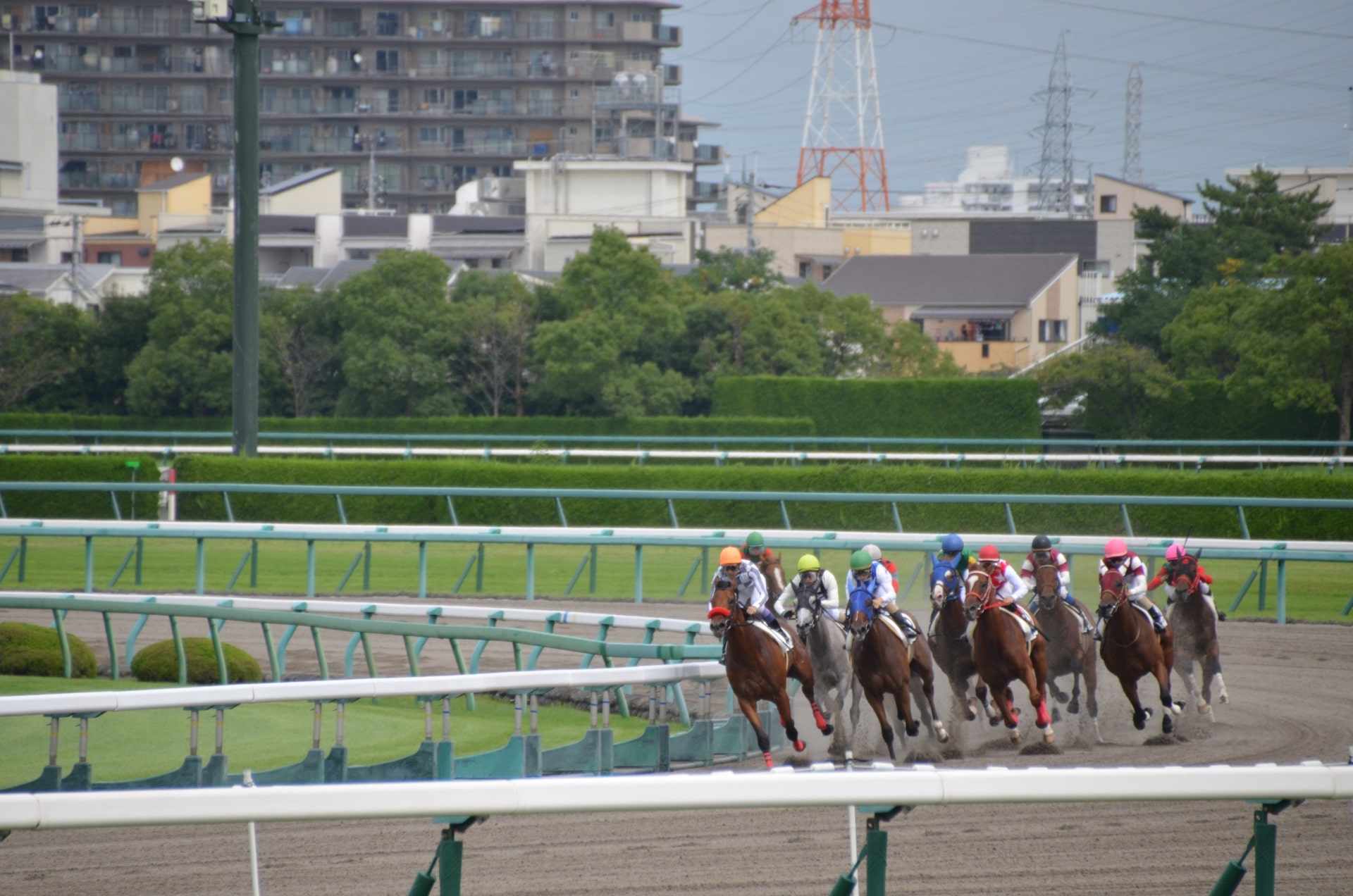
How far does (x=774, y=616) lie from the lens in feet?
27.5

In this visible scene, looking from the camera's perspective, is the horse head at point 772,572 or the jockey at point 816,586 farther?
the horse head at point 772,572

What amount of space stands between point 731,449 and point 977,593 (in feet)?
63.1

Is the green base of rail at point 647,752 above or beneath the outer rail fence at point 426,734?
beneath

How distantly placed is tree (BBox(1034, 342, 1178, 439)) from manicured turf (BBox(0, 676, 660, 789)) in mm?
24421

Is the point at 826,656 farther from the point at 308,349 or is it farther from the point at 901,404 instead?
the point at 308,349

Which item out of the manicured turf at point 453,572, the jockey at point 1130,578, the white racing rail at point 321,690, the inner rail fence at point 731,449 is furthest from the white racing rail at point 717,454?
the white racing rail at point 321,690

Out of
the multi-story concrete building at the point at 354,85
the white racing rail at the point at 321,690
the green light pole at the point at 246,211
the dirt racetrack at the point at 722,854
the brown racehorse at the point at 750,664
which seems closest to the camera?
the dirt racetrack at the point at 722,854

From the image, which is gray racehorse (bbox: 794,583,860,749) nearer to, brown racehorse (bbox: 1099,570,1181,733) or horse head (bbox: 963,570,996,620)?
horse head (bbox: 963,570,996,620)

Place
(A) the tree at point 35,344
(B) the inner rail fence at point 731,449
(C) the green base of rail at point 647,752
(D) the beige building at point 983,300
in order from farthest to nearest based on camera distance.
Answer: (D) the beige building at point 983,300 < (A) the tree at point 35,344 < (B) the inner rail fence at point 731,449 < (C) the green base of rail at point 647,752

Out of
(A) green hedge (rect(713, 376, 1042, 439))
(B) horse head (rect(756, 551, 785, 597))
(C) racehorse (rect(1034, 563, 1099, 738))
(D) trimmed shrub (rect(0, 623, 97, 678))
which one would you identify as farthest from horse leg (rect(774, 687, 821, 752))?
(A) green hedge (rect(713, 376, 1042, 439))

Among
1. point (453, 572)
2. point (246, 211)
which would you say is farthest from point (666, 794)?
point (246, 211)

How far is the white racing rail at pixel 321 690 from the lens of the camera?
5.23 meters

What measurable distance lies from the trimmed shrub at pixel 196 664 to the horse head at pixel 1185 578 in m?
5.89

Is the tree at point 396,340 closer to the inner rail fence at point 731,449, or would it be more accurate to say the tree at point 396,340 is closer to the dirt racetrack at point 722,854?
the inner rail fence at point 731,449
